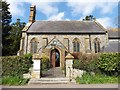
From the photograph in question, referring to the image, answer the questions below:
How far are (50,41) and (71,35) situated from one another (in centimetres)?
496

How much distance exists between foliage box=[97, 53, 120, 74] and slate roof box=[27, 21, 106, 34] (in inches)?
723

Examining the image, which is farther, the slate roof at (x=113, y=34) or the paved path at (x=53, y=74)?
the slate roof at (x=113, y=34)

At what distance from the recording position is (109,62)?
612 inches

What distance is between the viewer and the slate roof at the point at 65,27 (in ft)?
112

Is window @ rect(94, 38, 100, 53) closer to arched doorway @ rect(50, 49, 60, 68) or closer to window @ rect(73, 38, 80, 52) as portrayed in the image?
window @ rect(73, 38, 80, 52)

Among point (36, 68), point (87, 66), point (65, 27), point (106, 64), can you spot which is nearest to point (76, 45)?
point (65, 27)

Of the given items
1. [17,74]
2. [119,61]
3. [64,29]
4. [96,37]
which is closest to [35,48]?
[64,29]

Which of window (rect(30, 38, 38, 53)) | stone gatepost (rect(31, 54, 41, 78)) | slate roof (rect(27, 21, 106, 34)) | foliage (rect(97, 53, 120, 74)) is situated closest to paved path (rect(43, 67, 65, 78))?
stone gatepost (rect(31, 54, 41, 78))

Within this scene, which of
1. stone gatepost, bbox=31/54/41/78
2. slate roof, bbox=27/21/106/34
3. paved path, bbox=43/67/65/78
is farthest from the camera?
slate roof, bbox=27/21/106/34

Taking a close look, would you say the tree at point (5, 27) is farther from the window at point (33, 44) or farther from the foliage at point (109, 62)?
the foliage at point (109, 62)

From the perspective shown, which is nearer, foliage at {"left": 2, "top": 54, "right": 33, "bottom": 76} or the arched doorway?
foliage at {"left": 2, "top": 54, "right": 33, "bottom": 76}

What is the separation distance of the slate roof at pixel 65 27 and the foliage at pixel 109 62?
18.4 m

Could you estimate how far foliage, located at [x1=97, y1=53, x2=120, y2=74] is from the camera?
1536 cm

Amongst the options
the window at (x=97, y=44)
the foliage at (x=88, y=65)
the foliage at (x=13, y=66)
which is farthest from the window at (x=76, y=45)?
the foliage at (x=13, y=66)
